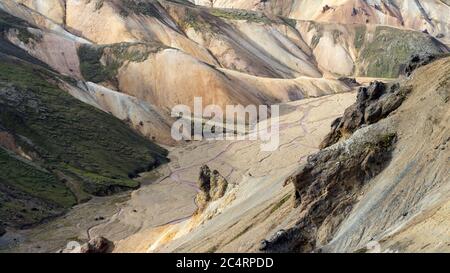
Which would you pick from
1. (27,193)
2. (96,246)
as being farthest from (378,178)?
(27,193)

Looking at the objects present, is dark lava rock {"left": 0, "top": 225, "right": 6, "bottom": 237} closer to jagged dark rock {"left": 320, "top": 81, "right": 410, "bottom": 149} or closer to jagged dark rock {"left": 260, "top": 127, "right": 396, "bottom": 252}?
jagged dark rock {"left": 320, "top": 81, "right": 410, "bottom": 149}

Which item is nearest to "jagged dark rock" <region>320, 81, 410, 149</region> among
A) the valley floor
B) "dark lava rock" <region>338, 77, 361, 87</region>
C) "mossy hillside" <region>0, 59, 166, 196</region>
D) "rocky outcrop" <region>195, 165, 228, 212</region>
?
the valley floor

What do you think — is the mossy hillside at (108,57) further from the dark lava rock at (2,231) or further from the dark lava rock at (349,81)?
the dark lava rock at (2,231)

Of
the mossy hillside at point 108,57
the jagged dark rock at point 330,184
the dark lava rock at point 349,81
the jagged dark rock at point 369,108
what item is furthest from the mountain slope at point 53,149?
the dark lava rock at point 349,81

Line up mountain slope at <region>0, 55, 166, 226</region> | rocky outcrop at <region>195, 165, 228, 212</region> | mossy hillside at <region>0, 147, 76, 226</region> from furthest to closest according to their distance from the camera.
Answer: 1. mountain slope at <region>0, 55, 166, 226</region>
2. mossy hillside at <region>0, 147, 76, 226</region>
3. rocky outcrop at <region>195, 165, 228, 212</region>

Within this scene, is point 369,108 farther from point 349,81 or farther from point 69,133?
point 349,81

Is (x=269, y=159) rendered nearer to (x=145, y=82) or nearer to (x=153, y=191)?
(x=153, y=191)

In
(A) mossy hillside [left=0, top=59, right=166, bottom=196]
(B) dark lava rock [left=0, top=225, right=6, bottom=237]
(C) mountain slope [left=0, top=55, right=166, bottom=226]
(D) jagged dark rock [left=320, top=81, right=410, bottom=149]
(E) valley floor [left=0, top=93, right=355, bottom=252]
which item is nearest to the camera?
(D) jagged dark rock [left=320, top=81, right=410, bottom=149]
